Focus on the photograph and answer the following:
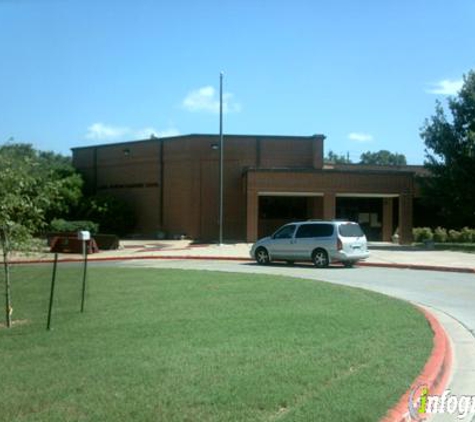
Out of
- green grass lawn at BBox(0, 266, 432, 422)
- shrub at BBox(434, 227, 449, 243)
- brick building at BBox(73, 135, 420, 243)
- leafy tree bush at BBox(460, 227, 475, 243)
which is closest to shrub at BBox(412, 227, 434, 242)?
shrub at BBox(434, 227, 449, 243)

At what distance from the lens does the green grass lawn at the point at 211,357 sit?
5.88m

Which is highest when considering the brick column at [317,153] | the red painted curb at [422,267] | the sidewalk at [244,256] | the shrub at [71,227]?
the brick column at [317,153]

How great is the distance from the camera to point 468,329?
11.4 meters

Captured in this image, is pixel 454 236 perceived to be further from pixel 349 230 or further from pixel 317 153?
pixel 349 230

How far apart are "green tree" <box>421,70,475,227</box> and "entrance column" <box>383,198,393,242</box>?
491 cm

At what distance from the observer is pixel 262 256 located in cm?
2728

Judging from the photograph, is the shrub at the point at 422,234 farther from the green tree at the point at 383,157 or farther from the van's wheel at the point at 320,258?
the green tree at the point at 383,157

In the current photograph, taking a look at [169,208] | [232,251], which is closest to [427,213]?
[169,208]

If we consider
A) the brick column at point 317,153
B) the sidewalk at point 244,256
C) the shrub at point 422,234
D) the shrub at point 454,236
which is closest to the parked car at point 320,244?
the sidewalk at point 244,256

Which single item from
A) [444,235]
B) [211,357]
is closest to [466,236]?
[444,235]

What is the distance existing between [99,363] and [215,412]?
7.22 feet

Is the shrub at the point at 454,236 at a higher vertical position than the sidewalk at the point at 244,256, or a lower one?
higher

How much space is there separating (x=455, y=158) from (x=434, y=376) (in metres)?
36.5

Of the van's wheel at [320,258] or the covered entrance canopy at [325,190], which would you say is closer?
the van's wheel at [320,258]
